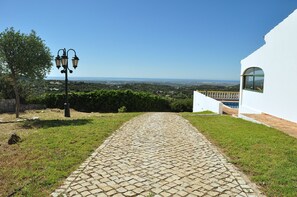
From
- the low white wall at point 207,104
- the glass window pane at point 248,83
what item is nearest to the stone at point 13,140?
the low white wall at point 207,104

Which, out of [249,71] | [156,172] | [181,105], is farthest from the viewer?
[181,105]

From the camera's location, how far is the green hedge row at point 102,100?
20406 mm

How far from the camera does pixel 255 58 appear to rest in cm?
1339

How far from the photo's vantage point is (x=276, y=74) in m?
11.0

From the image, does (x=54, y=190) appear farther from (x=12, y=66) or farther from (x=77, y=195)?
(x=12, y=66)

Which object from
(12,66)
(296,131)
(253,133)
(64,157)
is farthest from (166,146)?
(12,66)

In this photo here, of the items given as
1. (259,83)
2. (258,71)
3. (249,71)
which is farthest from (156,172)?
(249,71)

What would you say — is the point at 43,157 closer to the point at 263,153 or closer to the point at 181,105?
the point at 263,153

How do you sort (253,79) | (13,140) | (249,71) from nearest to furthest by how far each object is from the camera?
(13,140), (253,79), (249,71)

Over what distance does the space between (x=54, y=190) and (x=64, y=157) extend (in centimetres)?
156

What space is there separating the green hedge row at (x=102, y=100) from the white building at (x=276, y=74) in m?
10.3

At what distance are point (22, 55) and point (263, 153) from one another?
36.3 ft

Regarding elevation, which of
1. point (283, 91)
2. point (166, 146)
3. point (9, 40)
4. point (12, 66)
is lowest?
point (166, 146)

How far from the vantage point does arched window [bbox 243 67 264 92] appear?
12.8m
